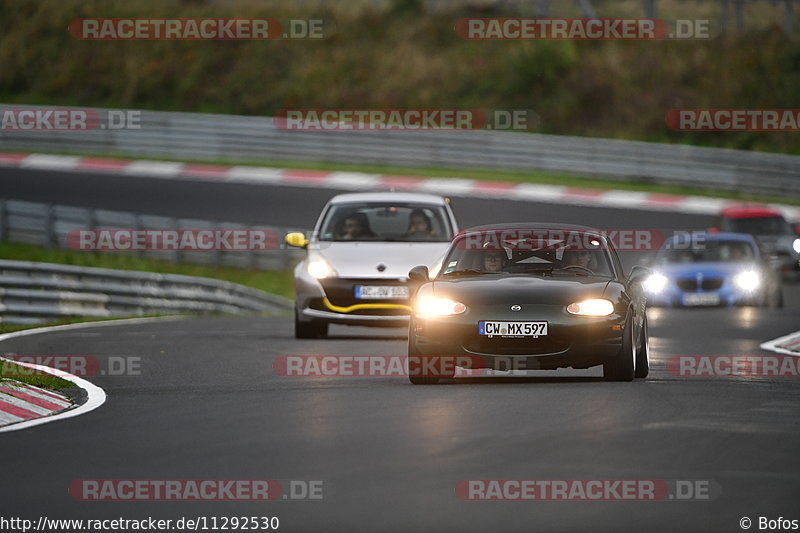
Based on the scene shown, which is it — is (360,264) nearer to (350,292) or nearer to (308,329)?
(350,292)

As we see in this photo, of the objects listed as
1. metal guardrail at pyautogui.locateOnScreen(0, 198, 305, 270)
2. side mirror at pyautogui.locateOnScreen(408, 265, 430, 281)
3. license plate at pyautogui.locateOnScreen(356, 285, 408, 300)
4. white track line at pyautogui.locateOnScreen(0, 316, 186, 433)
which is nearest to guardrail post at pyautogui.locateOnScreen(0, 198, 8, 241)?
metal guardrail at pyautogui.locateOnScreen(0, 198, 305, 270)

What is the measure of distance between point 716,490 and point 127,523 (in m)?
2.69

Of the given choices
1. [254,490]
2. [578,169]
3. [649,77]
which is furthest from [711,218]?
[254,490]

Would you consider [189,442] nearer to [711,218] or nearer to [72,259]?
[72,259]

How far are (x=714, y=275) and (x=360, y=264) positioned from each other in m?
9.47

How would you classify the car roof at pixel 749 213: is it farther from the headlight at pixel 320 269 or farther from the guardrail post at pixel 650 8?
the headlight at pixel 320 269

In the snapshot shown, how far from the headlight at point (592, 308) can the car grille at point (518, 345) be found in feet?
0.78

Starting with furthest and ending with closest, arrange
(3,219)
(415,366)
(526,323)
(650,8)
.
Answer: (650,8)
(3,219)
(415,366)
(526,323)

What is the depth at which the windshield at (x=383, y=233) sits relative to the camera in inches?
752

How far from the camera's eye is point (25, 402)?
38.1ft

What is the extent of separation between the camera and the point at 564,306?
12.6m

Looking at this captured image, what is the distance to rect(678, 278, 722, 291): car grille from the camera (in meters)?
26.2

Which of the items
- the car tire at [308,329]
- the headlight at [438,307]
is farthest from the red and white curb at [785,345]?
the headlight at [438,307]

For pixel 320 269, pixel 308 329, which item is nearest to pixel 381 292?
pixel 320 269
